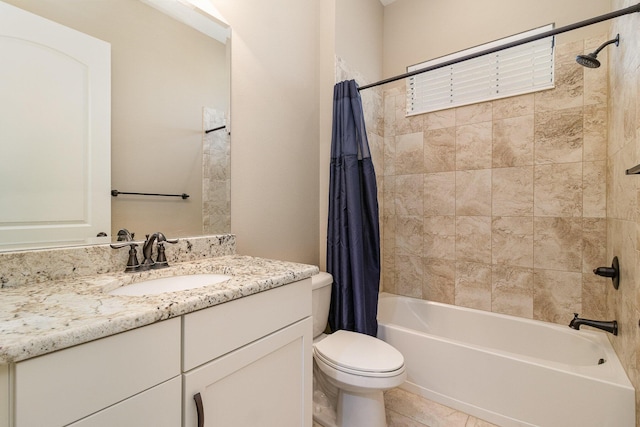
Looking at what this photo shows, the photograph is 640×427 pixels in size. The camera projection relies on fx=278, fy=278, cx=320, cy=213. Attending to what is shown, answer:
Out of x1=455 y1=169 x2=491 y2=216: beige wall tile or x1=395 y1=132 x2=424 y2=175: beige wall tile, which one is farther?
x1=395 y1=132 x2=424 y2=175: beige wall tile

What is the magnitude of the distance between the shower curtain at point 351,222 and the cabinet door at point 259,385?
665 millimetres

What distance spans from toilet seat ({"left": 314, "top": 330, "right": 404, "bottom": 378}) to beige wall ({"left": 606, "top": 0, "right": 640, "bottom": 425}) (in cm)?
96

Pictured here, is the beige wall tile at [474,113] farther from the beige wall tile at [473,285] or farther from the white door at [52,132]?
the white door at [52,132]

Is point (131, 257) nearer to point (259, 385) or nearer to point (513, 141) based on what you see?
point (259, 385)

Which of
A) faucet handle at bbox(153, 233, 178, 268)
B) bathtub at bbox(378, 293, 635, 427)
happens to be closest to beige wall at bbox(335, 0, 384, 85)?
faucet handle at bbox(153, 233, 178, 268)

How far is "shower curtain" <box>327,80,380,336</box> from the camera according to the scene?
1.65 m

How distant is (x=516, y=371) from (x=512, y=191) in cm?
114

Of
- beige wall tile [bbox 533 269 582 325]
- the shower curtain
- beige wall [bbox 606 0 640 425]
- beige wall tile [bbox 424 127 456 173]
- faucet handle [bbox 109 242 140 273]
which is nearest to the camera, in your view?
faucet handle [bbox 109 242 140 273]

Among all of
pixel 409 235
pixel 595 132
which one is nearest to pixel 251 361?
pixel 409 235

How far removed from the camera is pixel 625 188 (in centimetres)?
129

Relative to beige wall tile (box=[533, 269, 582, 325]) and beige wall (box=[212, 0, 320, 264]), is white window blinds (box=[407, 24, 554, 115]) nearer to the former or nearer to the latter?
beige wall (box=[212, 0, 320, 264])

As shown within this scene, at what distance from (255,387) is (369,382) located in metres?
0.59

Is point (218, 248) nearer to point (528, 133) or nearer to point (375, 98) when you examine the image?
point (375, 98)

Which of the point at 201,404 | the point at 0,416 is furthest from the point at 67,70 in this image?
the point at 201,404
